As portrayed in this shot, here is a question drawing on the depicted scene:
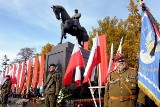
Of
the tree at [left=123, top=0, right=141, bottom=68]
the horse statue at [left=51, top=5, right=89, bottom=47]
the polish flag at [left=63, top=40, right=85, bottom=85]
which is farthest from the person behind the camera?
the tree at [left=123, top=0, right=141, bottom=68]

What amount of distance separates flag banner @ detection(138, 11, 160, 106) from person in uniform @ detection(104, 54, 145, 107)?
160 mm

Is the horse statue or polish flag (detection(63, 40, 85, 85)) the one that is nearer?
polish flag (detection(63, 40, 85, 85))

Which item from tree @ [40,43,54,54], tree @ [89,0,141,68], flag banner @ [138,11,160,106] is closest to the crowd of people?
flag banner @ [138,11,160,106]

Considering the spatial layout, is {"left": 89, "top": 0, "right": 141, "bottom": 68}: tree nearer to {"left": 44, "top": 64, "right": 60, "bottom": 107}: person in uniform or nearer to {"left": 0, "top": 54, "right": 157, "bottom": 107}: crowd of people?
{"left": 44, "top": 64, "right": 60, "bottom": 107}: person in uniform

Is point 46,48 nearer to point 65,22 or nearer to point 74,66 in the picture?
point 65,22

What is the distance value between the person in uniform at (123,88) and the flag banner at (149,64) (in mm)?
160

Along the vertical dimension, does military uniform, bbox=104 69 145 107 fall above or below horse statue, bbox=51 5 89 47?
below

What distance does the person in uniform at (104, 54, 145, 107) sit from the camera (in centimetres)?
384

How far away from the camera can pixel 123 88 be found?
153 inches

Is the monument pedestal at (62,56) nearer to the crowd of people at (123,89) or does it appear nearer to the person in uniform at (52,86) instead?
the person in uniform at (52,86)

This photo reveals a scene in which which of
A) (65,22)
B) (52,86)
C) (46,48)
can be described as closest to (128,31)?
(65,22)

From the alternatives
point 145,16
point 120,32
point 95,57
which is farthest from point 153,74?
point 120,32

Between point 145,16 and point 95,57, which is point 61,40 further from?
point 145,16

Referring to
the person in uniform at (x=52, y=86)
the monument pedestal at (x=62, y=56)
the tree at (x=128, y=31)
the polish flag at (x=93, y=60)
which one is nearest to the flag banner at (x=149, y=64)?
the polish flag at (x=93, y=60)
